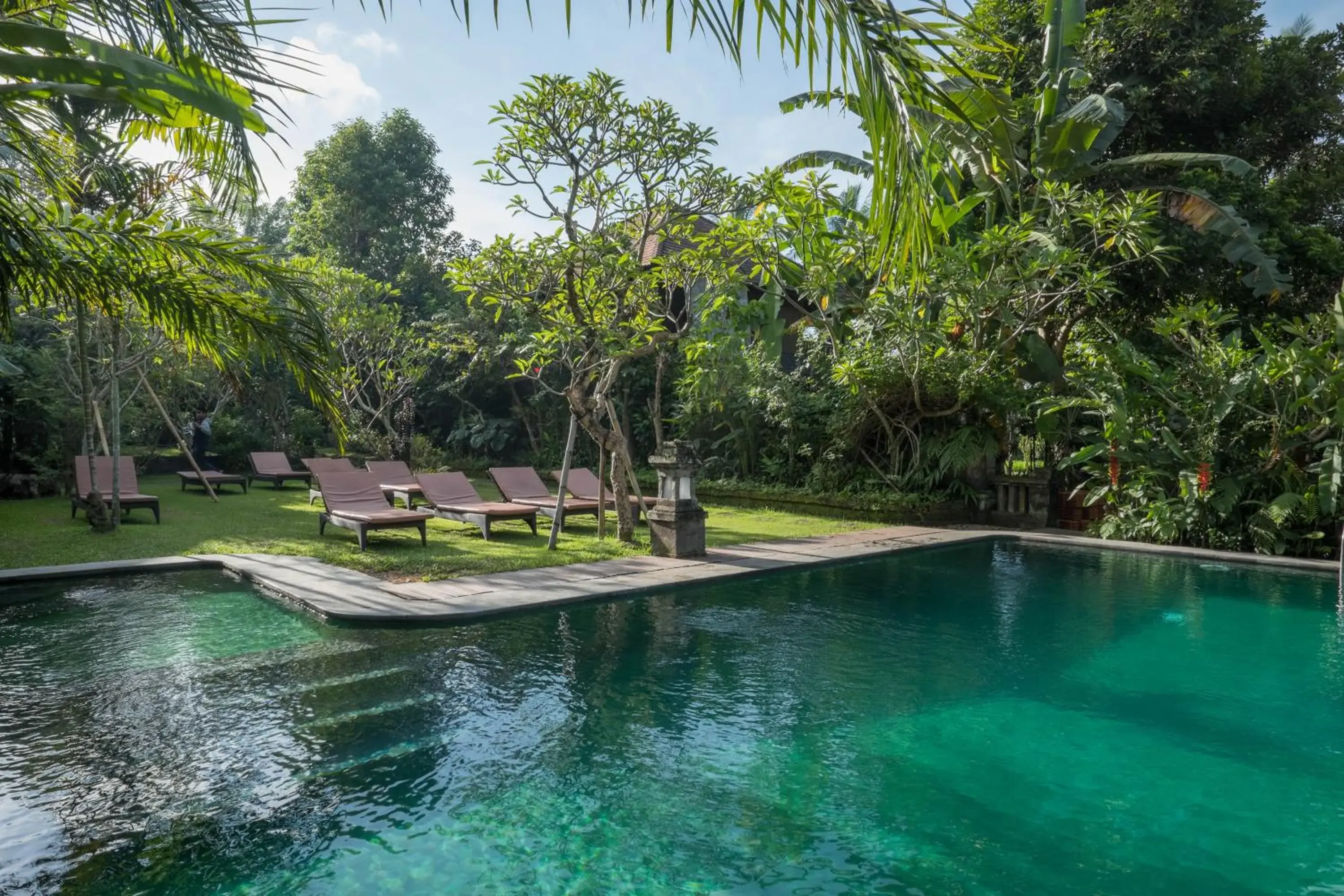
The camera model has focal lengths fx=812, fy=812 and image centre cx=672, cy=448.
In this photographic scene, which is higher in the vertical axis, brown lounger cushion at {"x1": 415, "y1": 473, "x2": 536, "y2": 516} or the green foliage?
the green foliage

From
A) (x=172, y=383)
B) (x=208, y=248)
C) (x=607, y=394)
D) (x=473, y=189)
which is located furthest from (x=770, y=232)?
A: (x=172, y=383)

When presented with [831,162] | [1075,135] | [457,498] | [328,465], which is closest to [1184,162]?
[1075,135]

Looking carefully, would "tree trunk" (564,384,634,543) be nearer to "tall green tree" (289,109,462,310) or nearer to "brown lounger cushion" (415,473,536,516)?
"brown lounger cushion" (415,473,536,516)

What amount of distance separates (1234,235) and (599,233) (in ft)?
33.4

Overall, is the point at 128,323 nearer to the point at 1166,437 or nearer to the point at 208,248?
the point at 208,248

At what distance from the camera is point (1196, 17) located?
14.6 meters

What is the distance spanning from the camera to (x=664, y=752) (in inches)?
189

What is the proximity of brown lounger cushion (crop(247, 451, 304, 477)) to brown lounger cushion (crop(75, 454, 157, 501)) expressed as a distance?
182 inches

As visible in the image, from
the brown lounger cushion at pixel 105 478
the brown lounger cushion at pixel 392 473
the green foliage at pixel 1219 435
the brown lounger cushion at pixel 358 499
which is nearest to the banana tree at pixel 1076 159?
the green foliage at pixel 1219 435

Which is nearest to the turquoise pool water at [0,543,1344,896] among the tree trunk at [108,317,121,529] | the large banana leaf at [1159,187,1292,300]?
the tree trunk at [108,317,121,529]

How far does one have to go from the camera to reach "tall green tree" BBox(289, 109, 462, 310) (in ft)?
107

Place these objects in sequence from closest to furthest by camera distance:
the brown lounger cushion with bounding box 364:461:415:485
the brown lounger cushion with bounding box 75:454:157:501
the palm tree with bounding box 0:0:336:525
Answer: the palm tree with bounding box 0:0:336:525, the brown lounger cushion with bounding box 75:454:157:501, the brown lounger cushion with bounding box 364:461:415:485

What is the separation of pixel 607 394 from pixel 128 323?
8.96m

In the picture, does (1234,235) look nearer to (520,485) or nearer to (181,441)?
(520,485)
